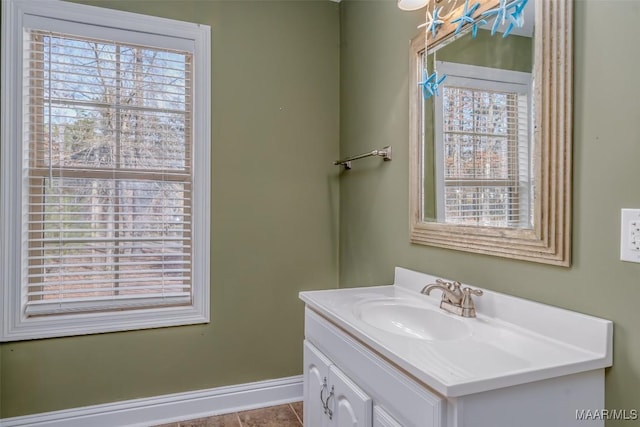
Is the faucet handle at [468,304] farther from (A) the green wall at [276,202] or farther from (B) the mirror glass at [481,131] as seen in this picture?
(B) the mirror glass at [481,131]

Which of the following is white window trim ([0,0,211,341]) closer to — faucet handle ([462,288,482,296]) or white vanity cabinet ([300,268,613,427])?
white vanity cabinet ([300,268,613,427])

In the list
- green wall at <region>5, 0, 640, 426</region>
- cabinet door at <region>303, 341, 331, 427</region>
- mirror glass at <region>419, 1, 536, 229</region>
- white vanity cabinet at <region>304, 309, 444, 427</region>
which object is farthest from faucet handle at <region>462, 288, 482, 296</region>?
cabinet door at <region>303, 341, 331, 427</region>

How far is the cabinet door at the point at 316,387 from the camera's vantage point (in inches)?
57.2

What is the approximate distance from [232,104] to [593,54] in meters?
1.74

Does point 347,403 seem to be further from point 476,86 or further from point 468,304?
point 476,86

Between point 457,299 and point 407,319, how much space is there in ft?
0.76

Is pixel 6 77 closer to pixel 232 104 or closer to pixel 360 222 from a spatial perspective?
pixel 232 104

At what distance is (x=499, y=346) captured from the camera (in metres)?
1.05

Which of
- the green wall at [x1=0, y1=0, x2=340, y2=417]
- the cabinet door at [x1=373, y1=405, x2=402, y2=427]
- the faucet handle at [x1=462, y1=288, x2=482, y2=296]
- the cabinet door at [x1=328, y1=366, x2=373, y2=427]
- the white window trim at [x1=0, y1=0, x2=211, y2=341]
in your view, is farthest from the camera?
the green wall at [x1=0, y1=0, x2=340, y2=417]

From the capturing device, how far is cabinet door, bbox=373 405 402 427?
41.0 inches

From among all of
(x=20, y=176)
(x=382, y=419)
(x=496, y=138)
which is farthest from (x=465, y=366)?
(x=20, y=176)

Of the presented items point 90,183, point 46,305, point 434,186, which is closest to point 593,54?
point 434,186

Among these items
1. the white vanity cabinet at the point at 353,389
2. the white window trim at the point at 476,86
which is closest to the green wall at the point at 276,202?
the white window trim at the point at 476,86

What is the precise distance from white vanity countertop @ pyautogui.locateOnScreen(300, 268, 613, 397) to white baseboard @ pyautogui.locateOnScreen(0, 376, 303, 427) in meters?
1.19
